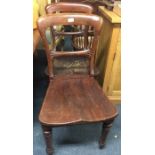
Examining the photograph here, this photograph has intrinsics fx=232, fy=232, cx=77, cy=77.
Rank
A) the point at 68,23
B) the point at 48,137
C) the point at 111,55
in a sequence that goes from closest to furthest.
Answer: the point at 48,137, the point at 68,23, the point at 111,55

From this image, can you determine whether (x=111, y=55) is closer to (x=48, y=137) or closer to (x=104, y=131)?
(x=104, y=131)

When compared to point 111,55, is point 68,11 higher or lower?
higher

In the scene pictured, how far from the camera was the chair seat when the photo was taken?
3.84 feet

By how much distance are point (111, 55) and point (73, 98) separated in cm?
55

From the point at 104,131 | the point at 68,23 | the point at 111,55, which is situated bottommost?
the point at 104,131

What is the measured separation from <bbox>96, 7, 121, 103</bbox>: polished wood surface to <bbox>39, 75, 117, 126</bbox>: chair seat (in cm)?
31

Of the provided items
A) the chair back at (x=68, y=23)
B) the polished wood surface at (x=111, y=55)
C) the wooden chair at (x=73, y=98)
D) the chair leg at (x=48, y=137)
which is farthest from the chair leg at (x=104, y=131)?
the polished wood surface at (x=111, y=55)

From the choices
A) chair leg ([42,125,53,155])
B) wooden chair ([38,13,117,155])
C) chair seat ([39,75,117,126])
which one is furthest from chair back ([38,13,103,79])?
chair leg ([42,125,53,155])

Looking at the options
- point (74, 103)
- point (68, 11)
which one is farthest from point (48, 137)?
point (68, 11)

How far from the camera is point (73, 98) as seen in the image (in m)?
1.32
